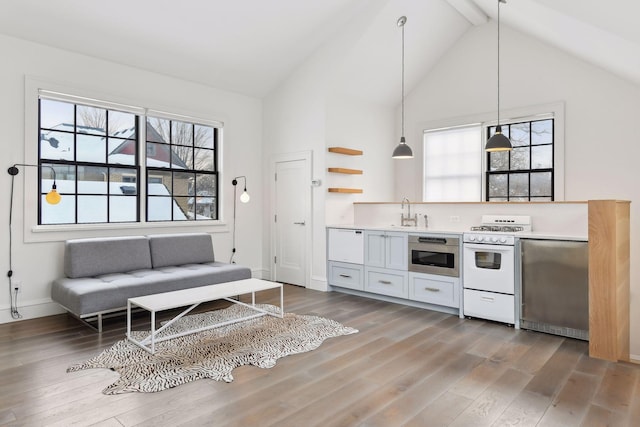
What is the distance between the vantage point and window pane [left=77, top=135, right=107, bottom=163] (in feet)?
15.5

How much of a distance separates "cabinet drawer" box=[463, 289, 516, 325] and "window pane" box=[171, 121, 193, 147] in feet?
13.4

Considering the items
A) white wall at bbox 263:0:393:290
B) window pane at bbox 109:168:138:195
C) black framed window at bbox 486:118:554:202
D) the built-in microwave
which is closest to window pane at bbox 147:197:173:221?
window pane at bbox 109:168:138:195

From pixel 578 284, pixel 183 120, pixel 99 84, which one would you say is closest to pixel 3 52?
pixel 99 84

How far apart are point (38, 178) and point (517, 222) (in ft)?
17.4

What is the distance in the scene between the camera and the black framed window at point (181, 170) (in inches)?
210

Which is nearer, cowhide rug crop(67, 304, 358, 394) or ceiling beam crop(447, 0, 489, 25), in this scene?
cowhide rug crop(67, 304, 358, 394)

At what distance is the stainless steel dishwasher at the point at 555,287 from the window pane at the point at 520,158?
2.04 metres

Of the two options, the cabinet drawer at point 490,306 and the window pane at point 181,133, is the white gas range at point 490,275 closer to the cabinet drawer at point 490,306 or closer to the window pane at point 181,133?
the cabinet drawer at point 490,306

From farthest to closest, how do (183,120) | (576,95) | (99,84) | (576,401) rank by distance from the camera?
(183,120) < (576,95) < (99,84) < (576,401)

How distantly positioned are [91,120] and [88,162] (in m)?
0.50

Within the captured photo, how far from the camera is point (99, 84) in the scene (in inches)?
189

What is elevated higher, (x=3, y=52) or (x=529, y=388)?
(x=3, y=52)

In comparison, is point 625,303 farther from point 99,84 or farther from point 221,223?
point 99,84

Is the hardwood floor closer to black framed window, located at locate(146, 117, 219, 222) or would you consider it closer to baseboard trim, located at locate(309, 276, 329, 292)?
baseboard trim, located at locate(309, 276, 329, 292)
